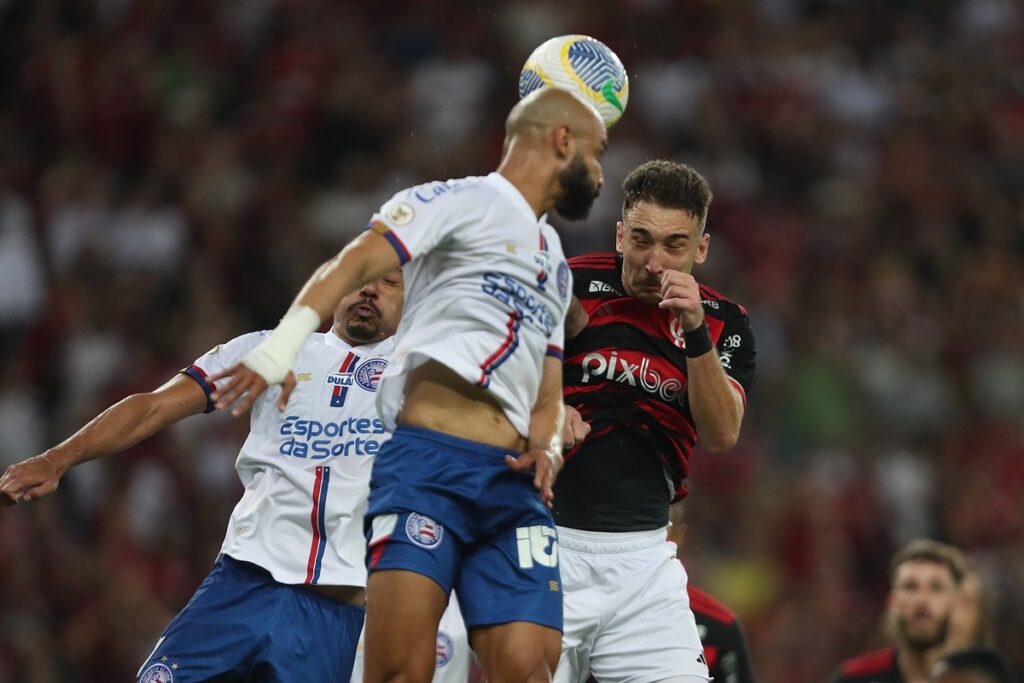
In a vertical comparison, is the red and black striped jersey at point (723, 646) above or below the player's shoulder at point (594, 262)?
below

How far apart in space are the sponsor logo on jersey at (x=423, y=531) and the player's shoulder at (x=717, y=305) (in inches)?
70.7

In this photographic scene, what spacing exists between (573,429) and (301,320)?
140 cm

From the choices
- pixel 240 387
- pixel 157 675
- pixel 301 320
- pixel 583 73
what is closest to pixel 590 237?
pixel 583 73

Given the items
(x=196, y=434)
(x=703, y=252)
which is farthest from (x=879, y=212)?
(x=703, y=252)

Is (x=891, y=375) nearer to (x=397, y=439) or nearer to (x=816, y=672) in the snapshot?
(x=816, y=672)

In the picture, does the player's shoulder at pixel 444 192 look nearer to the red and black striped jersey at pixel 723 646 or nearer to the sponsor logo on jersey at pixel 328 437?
the sponsor logo on jersey at pixel 328 437

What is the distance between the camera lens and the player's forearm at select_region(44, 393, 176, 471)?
5.22 meters

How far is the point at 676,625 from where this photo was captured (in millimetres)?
5656

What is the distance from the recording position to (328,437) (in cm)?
574

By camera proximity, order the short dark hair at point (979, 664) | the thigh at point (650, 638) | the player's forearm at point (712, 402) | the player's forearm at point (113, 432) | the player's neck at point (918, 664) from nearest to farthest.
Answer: the short dark hair at point (979, 664) < the player's forearm at point (113, 432) < the player's forearm at point (712, 402) < the thigh at point (650, 638) < the player's neck at point (918, 664)

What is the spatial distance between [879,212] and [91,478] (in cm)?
710

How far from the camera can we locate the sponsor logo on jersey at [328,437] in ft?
18.8

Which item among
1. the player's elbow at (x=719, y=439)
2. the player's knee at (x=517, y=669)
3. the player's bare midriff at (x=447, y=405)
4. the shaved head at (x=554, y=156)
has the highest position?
the shaved head at (x=554, y=156)

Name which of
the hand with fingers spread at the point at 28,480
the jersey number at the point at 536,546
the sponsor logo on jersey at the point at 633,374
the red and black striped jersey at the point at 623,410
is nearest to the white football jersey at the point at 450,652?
the red and black striped jersey at the point at 623,410
